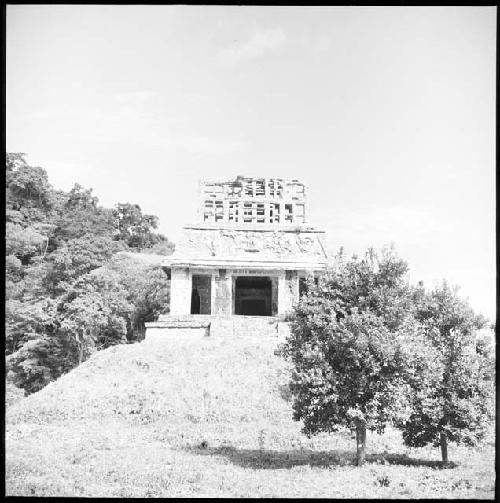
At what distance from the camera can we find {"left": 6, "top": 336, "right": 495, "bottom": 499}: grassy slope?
1581 centimetres

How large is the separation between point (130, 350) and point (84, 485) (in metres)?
14.8

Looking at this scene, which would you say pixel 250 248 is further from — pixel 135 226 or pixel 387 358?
pixel 135 226

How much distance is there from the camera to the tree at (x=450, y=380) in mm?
18672

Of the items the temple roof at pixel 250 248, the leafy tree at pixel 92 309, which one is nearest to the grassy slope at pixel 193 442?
the temple roof at pixel 250 248

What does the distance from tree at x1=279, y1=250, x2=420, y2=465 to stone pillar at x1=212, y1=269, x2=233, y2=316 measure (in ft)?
63.4

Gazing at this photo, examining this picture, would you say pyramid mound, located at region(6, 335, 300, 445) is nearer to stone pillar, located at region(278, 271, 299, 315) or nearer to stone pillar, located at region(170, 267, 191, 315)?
stone pillar, located at region(170, 267, 191, 315)

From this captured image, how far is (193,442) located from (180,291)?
1756 cm

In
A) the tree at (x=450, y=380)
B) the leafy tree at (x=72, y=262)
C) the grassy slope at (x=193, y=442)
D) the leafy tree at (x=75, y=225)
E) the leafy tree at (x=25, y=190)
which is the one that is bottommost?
the grassy slope at (x=193, y=442)

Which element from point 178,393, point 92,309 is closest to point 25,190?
point 92,309

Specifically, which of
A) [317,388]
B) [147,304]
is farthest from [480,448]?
[147,304]

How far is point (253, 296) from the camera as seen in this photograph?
148 feet

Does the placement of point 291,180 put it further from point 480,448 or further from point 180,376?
point 480,448

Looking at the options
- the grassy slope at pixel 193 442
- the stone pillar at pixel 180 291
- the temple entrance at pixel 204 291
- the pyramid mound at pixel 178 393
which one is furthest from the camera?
the temple entrance at pixel 204 291

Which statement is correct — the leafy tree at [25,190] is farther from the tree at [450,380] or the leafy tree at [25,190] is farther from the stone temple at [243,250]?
the tree at [450,380]
